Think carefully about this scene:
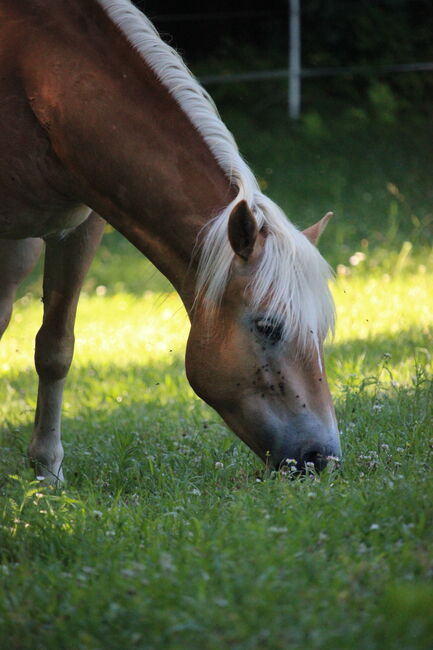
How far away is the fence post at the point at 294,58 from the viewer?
40.1 ft

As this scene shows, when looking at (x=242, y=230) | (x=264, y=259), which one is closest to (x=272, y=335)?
(x=264, y=259)

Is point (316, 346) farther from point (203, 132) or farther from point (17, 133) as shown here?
point (17, 133)

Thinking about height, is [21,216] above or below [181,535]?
above

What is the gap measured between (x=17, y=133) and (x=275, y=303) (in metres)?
1.21

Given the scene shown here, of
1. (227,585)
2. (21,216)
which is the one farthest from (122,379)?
(227,585)

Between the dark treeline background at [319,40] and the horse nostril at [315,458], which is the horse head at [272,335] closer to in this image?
the horse nostril at [315,458]

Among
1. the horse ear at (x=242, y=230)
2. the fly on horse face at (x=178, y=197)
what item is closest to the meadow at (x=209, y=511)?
the fly on horse face at (x=178, y=197)

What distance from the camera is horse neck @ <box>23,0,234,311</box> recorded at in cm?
317

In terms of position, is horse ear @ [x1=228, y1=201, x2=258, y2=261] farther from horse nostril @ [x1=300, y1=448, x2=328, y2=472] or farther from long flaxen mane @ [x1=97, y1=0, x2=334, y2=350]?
horse nostril @ [x1=300, y1=448, x2=328, y2=472]

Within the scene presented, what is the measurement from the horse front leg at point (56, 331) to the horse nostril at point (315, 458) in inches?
52.5

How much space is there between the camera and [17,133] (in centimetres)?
345

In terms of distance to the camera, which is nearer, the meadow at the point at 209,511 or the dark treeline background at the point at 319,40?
the meadow at the point at 209,511

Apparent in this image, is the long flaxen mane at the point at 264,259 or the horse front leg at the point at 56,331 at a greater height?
the long flaxen mane at the point at 264,259

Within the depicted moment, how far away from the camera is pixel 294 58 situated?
1226cm
